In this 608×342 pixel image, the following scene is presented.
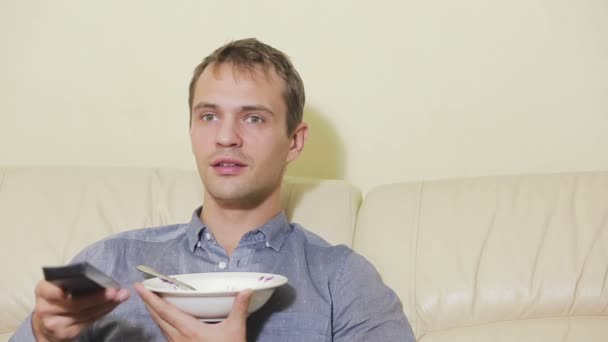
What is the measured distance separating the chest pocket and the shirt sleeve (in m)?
0.04

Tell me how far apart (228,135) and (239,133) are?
0.11ft

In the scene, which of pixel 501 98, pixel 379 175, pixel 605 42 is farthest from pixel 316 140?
pixel 605 42

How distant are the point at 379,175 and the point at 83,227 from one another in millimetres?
810

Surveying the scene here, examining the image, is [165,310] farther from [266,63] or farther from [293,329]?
[266,63]

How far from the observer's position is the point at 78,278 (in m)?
1.06

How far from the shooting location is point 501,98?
2.00 m

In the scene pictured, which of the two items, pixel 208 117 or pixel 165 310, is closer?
pixel 165 310

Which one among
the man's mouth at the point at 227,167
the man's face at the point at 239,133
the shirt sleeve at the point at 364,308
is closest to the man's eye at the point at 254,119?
the man's face at the point at 239,133

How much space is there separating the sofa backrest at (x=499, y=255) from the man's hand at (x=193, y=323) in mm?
541

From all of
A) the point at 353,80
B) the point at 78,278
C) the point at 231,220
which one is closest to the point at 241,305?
the point at 78,278

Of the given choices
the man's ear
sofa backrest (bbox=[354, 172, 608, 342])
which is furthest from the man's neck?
sofa backrest (bbox=[354, 172, 608, 342])

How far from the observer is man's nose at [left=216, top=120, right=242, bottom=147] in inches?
62.3

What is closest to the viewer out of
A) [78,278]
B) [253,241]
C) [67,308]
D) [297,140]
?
[78,278]

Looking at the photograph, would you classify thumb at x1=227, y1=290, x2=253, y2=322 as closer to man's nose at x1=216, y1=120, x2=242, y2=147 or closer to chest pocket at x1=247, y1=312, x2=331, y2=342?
chest pocket at x1=247, y1=312, x2=331, y2=342
